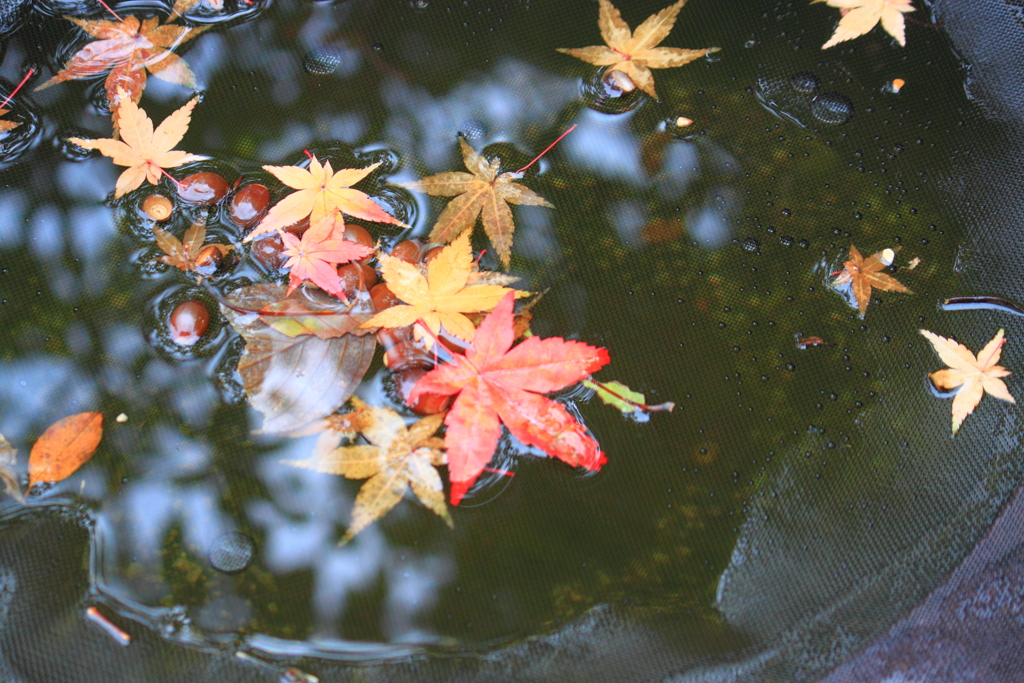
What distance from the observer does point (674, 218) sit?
1.37 metres

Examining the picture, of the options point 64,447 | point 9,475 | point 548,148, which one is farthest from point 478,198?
point 9,475

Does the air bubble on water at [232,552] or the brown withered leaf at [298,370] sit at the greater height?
the brown withered leaf at [298,370]

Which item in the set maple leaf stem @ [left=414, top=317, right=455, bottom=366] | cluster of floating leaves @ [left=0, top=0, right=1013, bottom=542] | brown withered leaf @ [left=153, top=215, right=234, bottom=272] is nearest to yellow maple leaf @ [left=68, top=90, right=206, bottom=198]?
cluster of floating leaves @ [left=0, top=0, right=1013, bottom=542]

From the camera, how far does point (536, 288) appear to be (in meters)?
1.31

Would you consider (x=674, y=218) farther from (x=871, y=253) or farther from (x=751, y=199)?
(x=871, y=253)

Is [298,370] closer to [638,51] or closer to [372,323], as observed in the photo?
[372,323]

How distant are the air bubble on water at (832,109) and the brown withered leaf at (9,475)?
1.89 metres

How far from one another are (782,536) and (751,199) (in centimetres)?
73

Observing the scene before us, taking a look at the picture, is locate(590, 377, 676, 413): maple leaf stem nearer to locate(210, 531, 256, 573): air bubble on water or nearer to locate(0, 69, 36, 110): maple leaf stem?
locate(210, 531, 256, 573): air bubble on water

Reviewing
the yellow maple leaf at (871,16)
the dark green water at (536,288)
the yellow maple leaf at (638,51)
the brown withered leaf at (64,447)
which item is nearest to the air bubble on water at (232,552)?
the dark green water at (536,288)

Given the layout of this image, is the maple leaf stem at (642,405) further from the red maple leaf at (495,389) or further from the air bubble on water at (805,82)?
the air bubble on water at (805,82)

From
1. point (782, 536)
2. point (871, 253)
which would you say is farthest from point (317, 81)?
point (782, 536)

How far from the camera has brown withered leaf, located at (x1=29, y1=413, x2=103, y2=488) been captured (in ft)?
4.00

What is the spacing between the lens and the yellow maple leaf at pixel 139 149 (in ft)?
4.39
